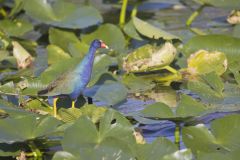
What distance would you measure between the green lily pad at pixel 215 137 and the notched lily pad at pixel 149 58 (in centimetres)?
141

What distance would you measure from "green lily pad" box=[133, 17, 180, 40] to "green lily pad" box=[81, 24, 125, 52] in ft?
0.58

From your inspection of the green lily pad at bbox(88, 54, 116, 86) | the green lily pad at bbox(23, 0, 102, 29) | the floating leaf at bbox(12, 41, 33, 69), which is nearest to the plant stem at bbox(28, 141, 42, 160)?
the green lily pad at bbox(88, 54, 116, 86)

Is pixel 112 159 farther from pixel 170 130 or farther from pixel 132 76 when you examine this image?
pixel 132 76

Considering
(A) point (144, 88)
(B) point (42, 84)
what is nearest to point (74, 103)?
(B) point (42, 84)

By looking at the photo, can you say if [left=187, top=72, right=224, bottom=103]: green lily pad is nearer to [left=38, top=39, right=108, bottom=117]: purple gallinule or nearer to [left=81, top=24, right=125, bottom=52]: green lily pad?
[left=38, top=39, right=108, bottom=117]: purple gallinule

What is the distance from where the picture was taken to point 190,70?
15.5 ft

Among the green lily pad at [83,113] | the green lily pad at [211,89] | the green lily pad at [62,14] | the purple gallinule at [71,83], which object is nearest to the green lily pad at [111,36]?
the green lily pad at [62,14]

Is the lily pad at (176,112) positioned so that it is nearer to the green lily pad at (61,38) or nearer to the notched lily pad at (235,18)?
the green lily pad at (61,38)

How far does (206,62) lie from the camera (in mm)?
4668

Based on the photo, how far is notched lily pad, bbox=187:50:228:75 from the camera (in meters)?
4.60

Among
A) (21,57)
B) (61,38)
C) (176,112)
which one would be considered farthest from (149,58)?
(176,112)

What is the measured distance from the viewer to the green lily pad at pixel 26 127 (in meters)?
3.16

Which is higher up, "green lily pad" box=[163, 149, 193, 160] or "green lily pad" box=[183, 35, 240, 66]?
"green lily pad" box=[163, 149, 193, 160]

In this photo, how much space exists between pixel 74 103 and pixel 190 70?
95 centimetres
